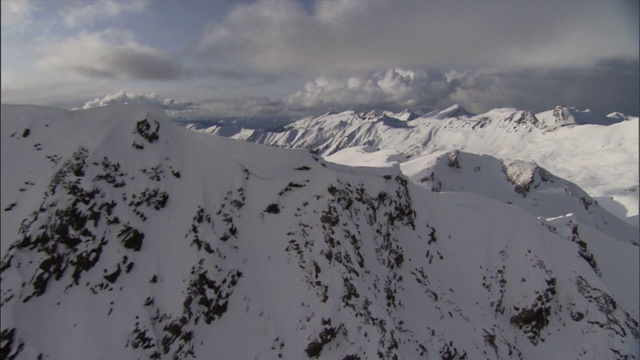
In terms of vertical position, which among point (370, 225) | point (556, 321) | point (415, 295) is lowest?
point (556, 321)

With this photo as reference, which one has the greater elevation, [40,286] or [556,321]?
[40,286]

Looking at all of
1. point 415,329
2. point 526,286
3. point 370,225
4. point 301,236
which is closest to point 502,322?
point 526,286

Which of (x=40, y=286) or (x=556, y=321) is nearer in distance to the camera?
(x=40, y=286)

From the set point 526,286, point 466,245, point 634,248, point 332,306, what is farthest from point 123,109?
point 634,248

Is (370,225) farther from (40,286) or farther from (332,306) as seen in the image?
(40,286)

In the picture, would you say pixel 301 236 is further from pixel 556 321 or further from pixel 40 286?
pixel 556 321

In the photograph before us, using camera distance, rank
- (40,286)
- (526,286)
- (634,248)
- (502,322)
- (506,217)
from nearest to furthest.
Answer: (40,286) < (502,322) < (526,286) < (506,217) < (634,248)

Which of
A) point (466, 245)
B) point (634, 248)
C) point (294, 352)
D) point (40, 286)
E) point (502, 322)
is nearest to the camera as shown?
point (40, 286)
